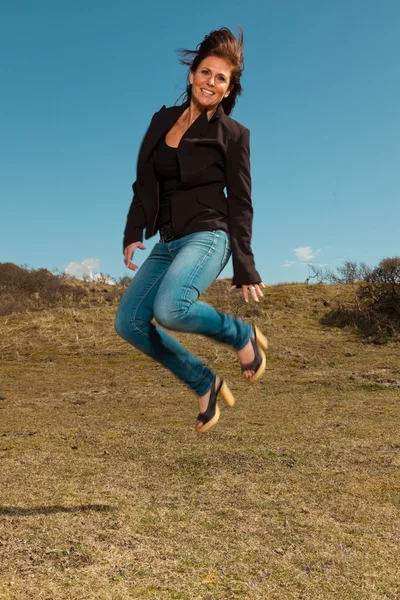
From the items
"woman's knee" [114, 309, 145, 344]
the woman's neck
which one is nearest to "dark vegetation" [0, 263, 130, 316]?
"woman's knee" [114, 309, 145, 344]

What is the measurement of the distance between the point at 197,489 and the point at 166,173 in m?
4.12

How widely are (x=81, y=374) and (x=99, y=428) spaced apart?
19.5 ft

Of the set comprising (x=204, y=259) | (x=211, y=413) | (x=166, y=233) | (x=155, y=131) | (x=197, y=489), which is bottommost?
(x=197, y=489)

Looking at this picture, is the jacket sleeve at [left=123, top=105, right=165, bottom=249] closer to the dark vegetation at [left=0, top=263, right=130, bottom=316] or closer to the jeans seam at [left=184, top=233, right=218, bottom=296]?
the jeans seam at [left=184, top=233, right=218, bottom=296]

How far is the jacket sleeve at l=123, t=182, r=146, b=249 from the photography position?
4340 millimetres

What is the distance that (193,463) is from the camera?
25.9 feet

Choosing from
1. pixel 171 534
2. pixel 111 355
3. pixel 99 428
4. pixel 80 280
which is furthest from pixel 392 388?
pixel 80 280

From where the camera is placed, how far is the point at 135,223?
4.34 meters

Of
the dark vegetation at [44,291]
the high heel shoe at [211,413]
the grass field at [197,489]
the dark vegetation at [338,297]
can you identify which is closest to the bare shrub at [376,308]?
the dark vegetation at [338,297]

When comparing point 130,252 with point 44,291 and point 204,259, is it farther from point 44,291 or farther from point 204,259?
point 44,291

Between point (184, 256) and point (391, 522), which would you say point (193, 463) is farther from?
point (184, 256)

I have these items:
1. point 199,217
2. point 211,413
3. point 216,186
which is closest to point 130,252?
point 199,217

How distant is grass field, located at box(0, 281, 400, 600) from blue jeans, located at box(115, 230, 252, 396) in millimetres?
1700

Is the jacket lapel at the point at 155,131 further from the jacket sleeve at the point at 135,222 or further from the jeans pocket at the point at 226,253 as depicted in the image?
the jeans pocket at the point at 226,253
